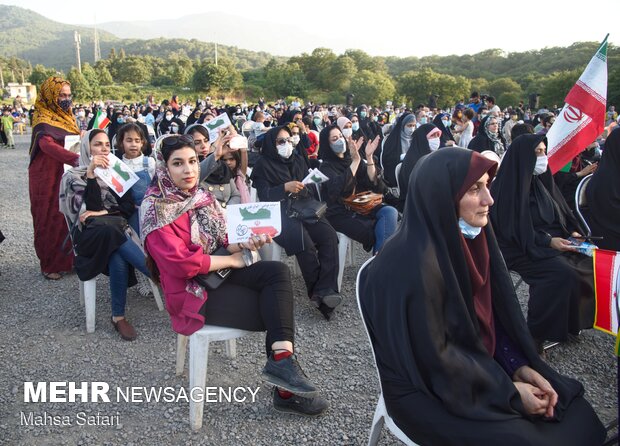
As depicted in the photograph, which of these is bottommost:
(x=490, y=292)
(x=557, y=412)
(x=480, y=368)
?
(x=557, y=412)

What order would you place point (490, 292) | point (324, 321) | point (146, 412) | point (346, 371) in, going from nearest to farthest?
point (490, 292) → point (146, 412) → point (346, 371) → point (324, 321)

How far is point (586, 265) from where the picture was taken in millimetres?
3240

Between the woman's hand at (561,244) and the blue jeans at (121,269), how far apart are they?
123 inches

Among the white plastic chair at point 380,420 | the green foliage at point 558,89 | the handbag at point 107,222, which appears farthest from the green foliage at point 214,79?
the white plastic chair at point 380,420

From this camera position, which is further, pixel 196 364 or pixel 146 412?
pixel 146 412

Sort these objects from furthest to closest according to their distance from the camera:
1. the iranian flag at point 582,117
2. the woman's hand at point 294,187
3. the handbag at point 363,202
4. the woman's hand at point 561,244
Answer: the handbag at point 363,202 < the iranian flag at point 582,117 < the woman's hand at point 294,187 < the woman's hand at point 561,244

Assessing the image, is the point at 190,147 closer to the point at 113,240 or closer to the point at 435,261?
the point at 113,240

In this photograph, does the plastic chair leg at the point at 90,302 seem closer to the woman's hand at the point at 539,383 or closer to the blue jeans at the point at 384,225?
the blue jeans at the point at 384,225

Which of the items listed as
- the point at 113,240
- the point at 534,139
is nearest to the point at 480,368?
the point at 534,139

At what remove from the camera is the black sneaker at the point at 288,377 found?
7.84 feet

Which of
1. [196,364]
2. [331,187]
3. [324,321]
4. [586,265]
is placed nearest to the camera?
[196,364]

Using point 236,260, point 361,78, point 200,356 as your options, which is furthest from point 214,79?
point 200,356

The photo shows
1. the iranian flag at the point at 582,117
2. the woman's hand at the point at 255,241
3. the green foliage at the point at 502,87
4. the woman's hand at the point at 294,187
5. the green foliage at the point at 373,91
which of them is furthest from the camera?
the green foliage at the point at 502,87

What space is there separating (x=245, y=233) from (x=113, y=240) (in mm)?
1480
